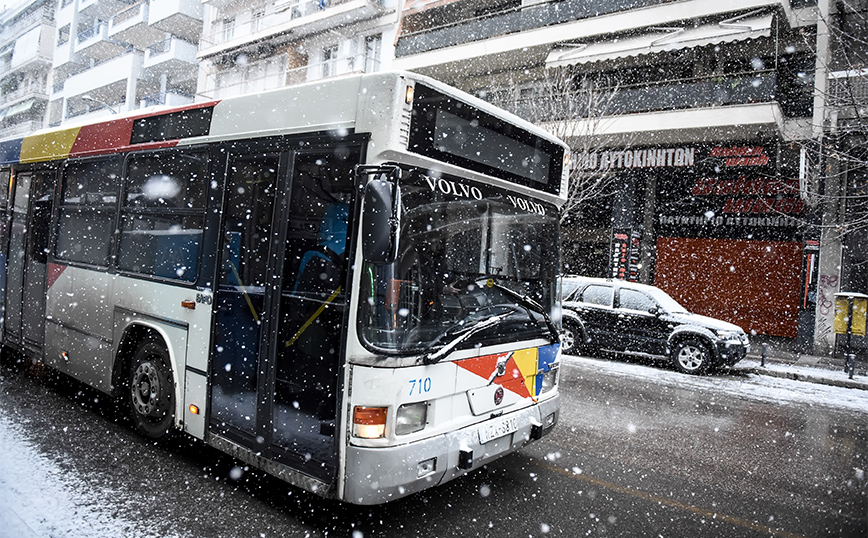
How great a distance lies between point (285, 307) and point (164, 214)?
1.88 metres

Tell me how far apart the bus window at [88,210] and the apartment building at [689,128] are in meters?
10.9

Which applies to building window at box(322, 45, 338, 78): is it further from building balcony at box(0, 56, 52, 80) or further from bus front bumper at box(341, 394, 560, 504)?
building balcony at box(0, 56, 52, 80)

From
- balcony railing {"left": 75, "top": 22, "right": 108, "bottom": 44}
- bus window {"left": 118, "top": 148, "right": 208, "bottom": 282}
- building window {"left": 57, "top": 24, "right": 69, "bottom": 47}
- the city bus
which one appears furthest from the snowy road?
building window {"left": 57, "top": 24, "right": 69, "bottom": 47}

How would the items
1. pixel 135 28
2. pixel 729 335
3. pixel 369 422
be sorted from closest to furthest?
pixel 369 422 → pixel 729 335 → pixel 135 28

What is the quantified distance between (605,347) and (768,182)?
809cm

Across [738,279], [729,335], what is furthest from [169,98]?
[729,335]

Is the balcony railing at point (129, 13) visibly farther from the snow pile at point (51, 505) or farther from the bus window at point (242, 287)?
the snow pile at point (51, 505)

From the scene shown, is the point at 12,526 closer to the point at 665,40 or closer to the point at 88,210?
the point at 88,210

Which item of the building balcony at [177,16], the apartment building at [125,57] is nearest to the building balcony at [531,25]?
the building balcony at [177,16]

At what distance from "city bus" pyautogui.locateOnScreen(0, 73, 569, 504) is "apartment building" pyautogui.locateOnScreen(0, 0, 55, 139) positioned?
152 feet

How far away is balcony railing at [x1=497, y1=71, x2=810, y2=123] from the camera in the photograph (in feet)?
44.4

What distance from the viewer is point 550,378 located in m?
4.48

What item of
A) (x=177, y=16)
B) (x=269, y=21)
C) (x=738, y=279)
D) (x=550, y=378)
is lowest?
(x=550, y=378)

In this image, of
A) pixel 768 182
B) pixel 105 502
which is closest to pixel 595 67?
pixel 768 182
